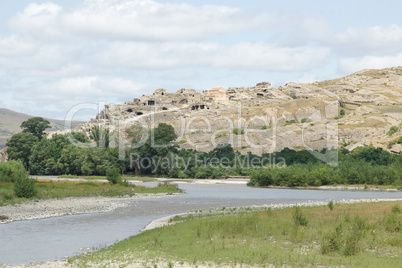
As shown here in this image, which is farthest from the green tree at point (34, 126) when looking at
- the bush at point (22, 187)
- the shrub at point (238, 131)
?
the bush at point (22, 187)

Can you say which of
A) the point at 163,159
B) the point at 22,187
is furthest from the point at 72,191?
the point at 163,159

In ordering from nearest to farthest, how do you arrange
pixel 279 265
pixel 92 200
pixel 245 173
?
pixel 279 265 → pixel 92 200 → pixel 245 173

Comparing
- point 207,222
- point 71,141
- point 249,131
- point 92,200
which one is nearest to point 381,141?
point 249,131

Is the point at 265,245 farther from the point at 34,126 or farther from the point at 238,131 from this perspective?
the point at 34,126

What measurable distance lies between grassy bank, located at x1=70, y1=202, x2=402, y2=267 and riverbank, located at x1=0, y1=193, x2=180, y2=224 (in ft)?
48.5

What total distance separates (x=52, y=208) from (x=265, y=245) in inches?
1074

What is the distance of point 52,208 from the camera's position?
44.1 meters

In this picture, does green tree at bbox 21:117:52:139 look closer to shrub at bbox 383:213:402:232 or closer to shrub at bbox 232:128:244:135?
shrub at bbox 232:128:244:135

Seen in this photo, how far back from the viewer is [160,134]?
12750cm

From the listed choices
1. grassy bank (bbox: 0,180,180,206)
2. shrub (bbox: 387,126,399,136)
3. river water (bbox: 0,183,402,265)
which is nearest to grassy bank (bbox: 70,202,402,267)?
river water (bbox: 0,183,402,265)

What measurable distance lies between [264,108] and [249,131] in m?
35.6

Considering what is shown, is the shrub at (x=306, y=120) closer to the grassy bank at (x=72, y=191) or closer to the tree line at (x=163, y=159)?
the tree line at (x=163, y=159)

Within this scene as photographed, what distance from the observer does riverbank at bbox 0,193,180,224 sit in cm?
3822

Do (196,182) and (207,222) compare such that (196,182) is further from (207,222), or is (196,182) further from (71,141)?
(207,222)
